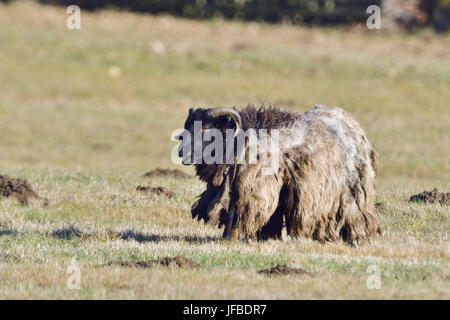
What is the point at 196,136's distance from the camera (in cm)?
1066

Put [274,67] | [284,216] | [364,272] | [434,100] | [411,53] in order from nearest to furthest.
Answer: [364,272] → [284,216] → [434,100] → [274,67] → [411,53]

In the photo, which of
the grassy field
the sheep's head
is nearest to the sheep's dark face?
the sheep's head

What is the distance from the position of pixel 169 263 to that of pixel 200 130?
69.8 inches

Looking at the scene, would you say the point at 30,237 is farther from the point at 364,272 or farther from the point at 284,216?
the point at 364,272

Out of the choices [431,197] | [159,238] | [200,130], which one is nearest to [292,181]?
[200,130]

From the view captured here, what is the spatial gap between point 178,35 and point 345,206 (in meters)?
32.0

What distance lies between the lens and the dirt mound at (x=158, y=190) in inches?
597

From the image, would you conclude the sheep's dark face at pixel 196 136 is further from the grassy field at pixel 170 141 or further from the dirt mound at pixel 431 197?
the dirt mound at pixel 431 197

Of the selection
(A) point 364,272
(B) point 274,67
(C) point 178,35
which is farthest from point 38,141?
(A) point 364,272

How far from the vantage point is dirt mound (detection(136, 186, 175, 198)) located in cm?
1516

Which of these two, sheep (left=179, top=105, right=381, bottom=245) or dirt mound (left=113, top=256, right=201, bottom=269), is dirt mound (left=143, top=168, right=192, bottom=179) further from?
dirt mound (left=113, top=256, right=201, bottom=269)

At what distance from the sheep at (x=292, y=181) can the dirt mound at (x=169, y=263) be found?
997mm

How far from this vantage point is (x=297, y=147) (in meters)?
11.0

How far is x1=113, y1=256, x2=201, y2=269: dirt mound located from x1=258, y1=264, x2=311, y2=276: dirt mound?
2.68ft
